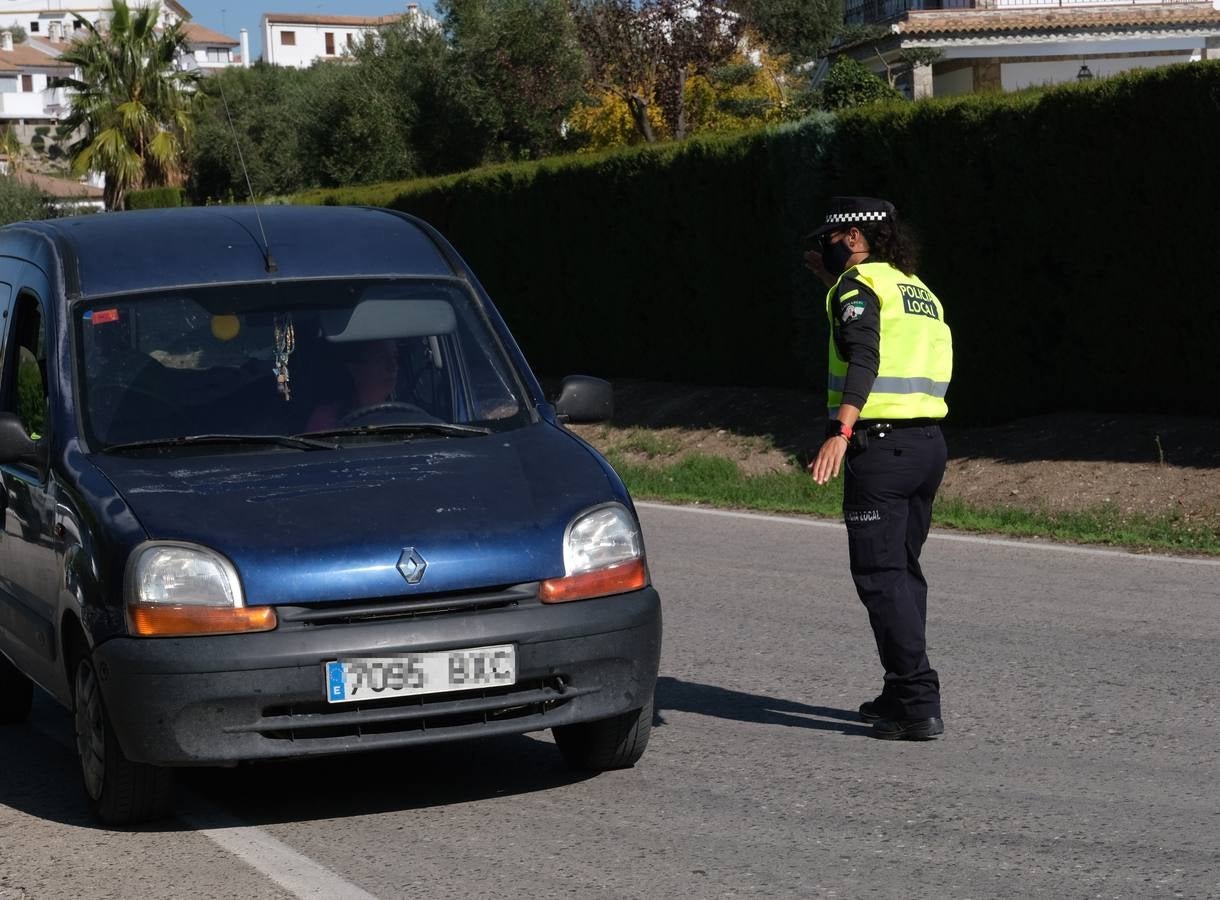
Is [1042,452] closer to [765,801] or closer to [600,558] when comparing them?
[765,801]

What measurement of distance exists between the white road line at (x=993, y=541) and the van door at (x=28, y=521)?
23.0ft

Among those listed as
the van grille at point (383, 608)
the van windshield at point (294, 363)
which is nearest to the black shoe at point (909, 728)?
the van windshield at point (294, 363)

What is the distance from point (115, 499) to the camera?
6043mm

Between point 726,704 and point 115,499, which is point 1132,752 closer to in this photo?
point 726,704

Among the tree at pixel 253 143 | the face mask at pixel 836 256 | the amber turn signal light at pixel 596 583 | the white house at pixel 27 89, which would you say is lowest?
the amber turn signal light at pixel 596 583

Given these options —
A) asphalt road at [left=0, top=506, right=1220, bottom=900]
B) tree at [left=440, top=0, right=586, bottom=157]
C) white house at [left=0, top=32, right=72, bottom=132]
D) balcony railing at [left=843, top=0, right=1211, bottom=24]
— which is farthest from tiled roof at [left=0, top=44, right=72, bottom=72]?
asphalt road at [left=0, top=506, right=1220, bottom=900]

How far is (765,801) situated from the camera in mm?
6152

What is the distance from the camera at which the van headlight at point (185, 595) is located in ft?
18.6

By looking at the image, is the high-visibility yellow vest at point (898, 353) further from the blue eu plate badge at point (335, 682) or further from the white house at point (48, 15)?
the white house at point (48, 15)

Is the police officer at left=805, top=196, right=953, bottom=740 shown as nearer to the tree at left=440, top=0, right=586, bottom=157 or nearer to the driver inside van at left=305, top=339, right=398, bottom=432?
the driver inside van at left=305, top=339, right=398, bottom=432

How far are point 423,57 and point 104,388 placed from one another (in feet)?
159

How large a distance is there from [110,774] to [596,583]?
5.40 ft

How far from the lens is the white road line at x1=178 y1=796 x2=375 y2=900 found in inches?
211

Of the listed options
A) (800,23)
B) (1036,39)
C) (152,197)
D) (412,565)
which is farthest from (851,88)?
(800,23)
